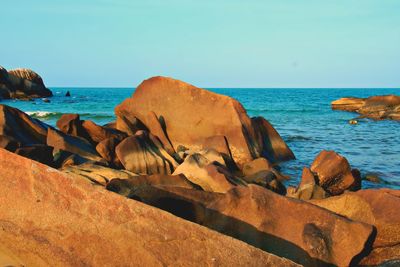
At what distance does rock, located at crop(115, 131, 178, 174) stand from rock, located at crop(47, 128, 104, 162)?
0.45 meters

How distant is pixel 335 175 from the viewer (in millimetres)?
8500

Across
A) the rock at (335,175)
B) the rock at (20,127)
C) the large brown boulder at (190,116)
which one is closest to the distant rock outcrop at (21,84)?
the large brown boulder at (190,116)

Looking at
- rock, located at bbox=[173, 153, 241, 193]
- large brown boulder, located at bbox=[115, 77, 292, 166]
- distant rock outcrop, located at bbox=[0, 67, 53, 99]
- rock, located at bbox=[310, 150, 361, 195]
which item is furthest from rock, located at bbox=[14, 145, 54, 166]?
distant rock outcrop, located at bbox=[0, 67, 53, 99]

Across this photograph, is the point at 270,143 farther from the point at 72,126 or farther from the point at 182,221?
the point at 182,221

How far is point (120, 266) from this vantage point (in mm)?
3295

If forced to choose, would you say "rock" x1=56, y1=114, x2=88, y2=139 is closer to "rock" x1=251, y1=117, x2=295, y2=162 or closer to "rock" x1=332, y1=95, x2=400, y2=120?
"rock" x1=251, y1=117, x2=295, y2=162

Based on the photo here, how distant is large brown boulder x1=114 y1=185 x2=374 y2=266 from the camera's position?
4098 mm

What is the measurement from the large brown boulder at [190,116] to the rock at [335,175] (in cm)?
188

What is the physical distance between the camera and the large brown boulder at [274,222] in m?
4.10

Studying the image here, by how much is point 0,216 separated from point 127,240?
990mm

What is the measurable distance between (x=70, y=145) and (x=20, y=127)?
1.36m

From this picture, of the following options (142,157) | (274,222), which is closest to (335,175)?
(142,157)

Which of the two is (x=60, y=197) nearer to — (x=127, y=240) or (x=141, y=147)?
(x=127, y=240)

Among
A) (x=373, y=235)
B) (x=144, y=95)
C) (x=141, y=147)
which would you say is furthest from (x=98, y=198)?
(x=144, y=95)
